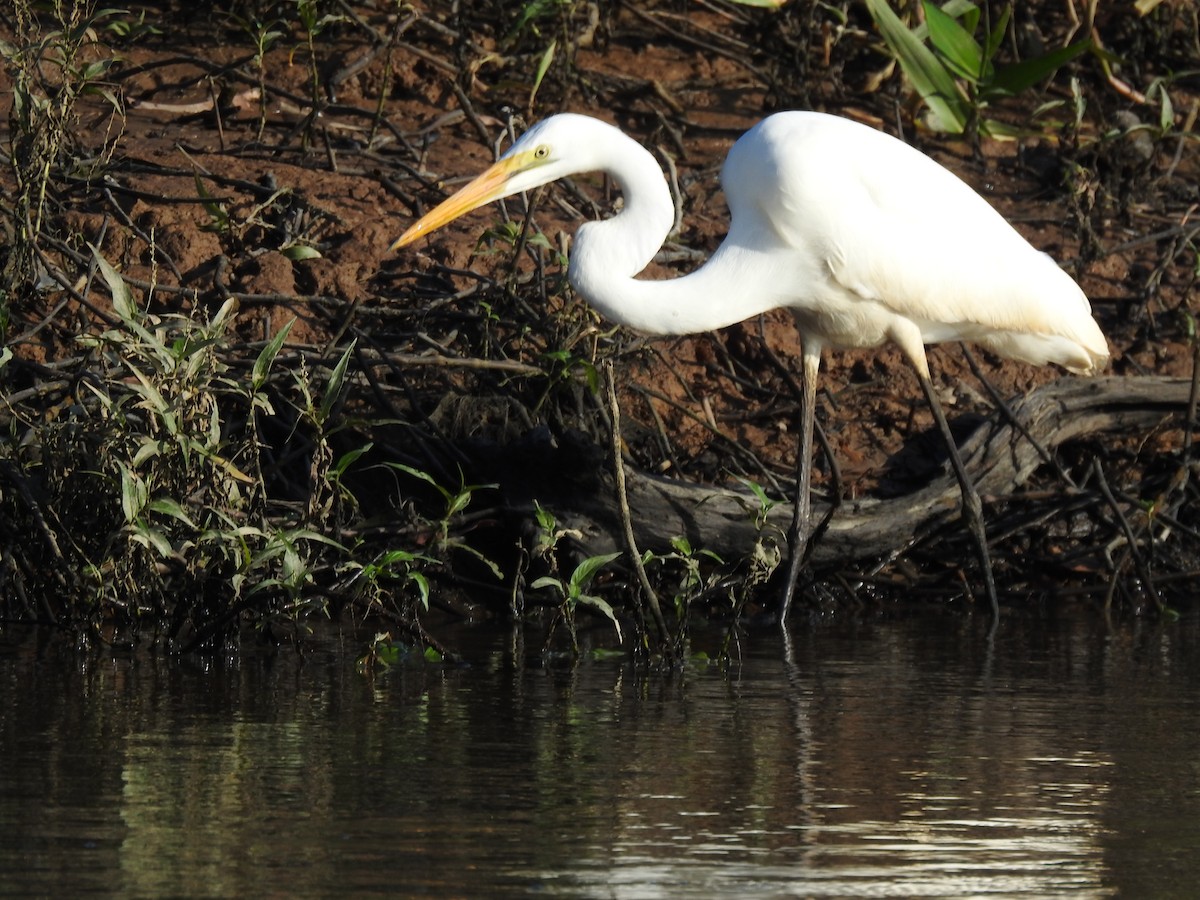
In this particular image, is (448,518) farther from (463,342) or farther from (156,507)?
(463,342)

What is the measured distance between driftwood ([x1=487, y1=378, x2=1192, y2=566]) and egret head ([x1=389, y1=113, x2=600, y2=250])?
0.81 m

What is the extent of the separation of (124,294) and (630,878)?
8.49 feet

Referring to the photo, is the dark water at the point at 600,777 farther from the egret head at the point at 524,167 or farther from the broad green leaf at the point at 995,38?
Result: the broad green leaf at the point at 995,38

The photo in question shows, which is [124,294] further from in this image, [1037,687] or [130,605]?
[1037,687]

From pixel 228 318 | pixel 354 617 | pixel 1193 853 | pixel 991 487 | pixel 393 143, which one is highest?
pixel 393 143

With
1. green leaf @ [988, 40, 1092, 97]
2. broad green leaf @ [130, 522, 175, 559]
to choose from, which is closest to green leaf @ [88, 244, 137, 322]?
broad green leaf @ [130, 522, 175, 559]

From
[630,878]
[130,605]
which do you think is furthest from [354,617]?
[630,878]

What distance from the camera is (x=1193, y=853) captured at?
318 cm

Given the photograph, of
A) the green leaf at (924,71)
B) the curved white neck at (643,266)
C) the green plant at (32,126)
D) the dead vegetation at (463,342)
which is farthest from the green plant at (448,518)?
the green leaf at (924,71)

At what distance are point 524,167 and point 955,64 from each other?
3.34m

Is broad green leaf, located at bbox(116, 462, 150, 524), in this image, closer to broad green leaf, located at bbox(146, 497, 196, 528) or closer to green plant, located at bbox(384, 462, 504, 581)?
broad green leaf, located at bbox(146, 497, 196, 528)

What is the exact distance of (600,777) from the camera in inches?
144

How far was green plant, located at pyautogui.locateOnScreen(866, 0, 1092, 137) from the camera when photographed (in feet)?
26.9

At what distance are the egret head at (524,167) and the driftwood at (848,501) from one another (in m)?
0.81
